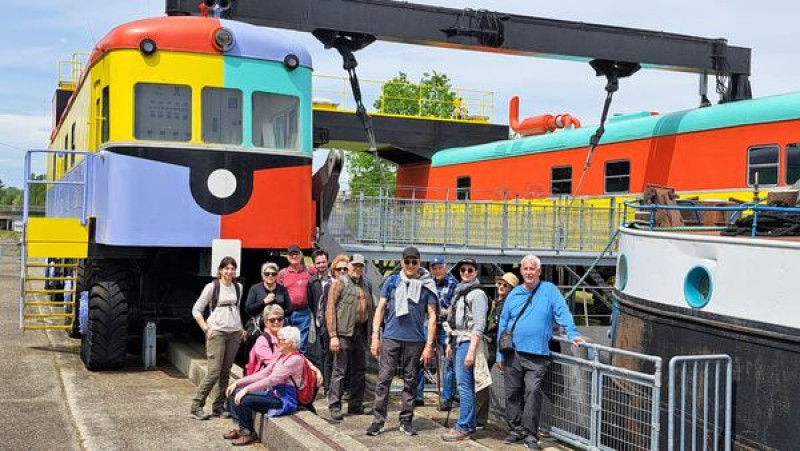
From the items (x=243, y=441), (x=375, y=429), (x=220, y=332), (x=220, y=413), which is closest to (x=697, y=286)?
(x=375, y=429)

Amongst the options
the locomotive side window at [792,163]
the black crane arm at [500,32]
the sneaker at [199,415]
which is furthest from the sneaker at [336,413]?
the black crane arm at [500,32]

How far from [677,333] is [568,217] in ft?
27.3

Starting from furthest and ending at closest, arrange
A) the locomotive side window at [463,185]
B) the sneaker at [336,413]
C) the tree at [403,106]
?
the tree at [403,106]
the locomotive side window at [463,185]
the sneaker at [336,413]

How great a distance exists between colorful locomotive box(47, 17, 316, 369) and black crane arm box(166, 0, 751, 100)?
3.57 meters

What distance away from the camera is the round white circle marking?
32.9 ft

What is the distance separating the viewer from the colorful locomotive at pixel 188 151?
982 centimetres

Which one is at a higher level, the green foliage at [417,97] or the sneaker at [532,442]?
the green foliage at [417,97]

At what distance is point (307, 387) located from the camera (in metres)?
7.15

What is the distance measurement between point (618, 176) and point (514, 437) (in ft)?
31.0

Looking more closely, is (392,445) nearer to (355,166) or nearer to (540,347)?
(540,347)

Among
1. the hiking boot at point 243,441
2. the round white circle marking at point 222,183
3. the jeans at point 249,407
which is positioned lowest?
the hiking boot at point 243,441

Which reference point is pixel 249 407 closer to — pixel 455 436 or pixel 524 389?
pixel 455 436

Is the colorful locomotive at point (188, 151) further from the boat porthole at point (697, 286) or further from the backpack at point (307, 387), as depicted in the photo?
the boat porthole at point (697, 286)

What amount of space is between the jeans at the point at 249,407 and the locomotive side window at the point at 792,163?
8.32m
